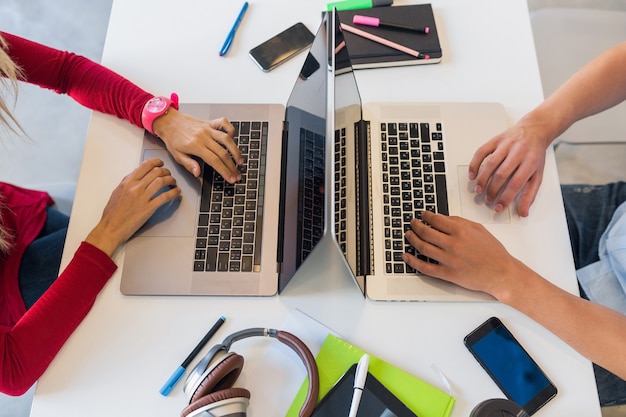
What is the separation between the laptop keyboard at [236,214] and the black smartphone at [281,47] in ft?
0.47

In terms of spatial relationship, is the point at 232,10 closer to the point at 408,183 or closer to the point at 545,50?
the point at 408,183

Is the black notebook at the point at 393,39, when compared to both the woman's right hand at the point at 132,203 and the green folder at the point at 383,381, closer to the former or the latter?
the woman's right hand at the point at 132,203

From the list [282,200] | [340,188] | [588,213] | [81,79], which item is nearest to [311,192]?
[340,188]

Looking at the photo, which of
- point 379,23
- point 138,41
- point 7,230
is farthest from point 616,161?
point 7,230

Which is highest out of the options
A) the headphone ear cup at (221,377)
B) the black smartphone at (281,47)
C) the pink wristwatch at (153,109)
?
the black smartphone at (281,47)

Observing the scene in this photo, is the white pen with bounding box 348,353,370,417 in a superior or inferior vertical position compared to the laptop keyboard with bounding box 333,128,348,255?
inferior

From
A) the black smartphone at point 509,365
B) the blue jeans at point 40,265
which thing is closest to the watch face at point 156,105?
the blue jeans at point 40,265

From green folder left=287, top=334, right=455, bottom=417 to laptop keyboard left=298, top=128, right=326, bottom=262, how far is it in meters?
0.15

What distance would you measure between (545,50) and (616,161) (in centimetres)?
48

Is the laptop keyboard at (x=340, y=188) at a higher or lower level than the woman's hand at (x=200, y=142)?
lower

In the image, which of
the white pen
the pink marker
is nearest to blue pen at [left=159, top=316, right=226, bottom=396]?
the white pen

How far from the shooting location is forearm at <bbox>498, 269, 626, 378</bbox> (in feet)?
2.19

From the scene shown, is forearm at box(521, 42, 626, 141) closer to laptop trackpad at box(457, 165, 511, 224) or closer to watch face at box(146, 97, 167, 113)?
laptop trackpad at box(457, 165, 511, 224)

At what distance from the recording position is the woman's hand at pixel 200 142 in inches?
31.9
